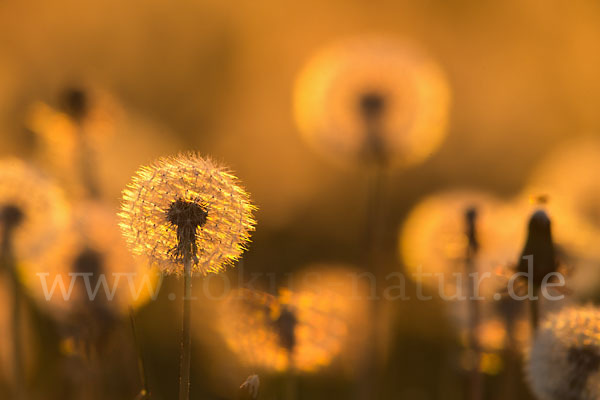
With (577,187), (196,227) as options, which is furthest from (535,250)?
(577,187)

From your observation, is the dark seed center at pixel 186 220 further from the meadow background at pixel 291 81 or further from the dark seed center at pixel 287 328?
the meadow background at pixel 291 81

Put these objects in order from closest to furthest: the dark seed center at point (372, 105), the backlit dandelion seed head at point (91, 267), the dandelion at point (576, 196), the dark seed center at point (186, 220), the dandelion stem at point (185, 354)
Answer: the dandelion stem at point (185, 354)
the dark seed center at point (186, 220)
the backlit dandelion seed head at point (91, 267)
the dandelion at point (576, 196)
the dark seed center at point (372, 105)

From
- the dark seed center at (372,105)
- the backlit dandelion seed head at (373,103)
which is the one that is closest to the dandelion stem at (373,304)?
the backlit dandelion seed head at (373,103)

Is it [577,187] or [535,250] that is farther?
[577,187]

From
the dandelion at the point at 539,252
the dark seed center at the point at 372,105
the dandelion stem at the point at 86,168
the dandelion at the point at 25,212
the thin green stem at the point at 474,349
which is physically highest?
the dark seed center at the point at 372,105

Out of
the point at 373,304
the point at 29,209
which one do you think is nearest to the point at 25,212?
the point at 29,209

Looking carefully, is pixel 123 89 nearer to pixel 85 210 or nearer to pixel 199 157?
pixel 85 210

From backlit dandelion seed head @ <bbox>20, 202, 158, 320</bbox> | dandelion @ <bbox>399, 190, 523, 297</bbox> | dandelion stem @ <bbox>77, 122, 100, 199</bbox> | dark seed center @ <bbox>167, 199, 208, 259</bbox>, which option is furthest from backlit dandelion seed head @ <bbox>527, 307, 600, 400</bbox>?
dandelion stem @ <bbox>77, 122, 100, 199</bbox>
